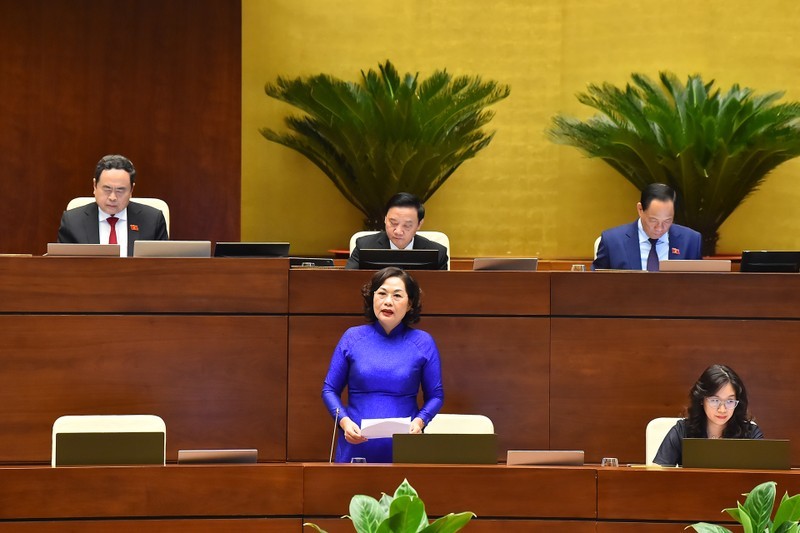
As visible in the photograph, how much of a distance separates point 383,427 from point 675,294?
6.25 ft

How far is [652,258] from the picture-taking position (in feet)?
21.1

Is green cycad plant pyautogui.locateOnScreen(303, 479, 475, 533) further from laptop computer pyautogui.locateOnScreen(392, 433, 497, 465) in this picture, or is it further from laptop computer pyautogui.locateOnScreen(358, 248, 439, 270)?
laptop computer pyautogui.locateOnScreen(358, 248, 439, 270)

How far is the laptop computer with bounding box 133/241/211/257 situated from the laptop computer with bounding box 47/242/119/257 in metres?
0.11

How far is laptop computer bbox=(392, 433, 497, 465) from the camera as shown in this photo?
4184mm

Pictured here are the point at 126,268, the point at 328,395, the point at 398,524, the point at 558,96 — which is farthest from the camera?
the point at 558,96

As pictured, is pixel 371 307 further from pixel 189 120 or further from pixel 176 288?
pixel 189 120

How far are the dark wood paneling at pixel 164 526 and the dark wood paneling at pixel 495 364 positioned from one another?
1.75 m

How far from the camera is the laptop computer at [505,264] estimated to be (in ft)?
19.2

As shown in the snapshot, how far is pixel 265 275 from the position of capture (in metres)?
5.73

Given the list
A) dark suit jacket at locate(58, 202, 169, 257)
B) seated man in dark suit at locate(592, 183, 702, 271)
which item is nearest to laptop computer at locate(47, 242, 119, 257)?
dark suit jacket at locate(58, 202, 169, 257)

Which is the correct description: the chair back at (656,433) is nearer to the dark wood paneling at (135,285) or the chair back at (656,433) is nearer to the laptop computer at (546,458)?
the laptop computer at (546,458)

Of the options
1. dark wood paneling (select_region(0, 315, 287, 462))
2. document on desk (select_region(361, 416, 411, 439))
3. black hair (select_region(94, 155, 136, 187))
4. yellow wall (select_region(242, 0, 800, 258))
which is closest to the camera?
document on desk (select_region(361, 416, 411, 439))

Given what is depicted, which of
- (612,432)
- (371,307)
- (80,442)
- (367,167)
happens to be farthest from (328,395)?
(367,167)

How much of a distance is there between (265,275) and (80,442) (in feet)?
5.78
